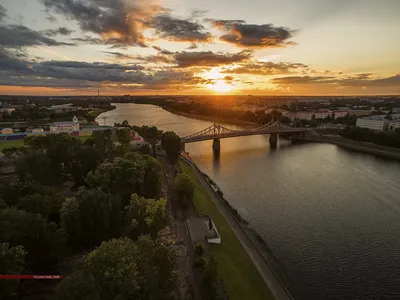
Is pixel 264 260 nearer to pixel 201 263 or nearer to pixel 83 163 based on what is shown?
pixel 201 263

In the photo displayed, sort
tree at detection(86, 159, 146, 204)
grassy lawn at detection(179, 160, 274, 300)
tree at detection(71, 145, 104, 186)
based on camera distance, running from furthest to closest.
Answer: tree at detection(71, 145, 104, 186), tree at detection(86, 159, 146, 204), grassy lawn at detection(179, 160, 274, 300)

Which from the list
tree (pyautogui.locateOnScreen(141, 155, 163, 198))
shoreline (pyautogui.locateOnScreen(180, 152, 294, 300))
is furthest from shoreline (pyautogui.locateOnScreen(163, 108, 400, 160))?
tree (pyautogui.locateOnScreen(141, 155, 163, 198))

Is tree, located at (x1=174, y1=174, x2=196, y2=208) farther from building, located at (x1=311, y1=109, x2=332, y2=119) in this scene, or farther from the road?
building, located at (x1=311, y1=109, x2=332, y2=119)

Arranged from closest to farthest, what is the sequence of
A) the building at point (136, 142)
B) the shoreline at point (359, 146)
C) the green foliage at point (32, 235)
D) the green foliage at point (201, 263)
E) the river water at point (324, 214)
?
the green foliage at point (32, 235)
the green foliage at point (201, 263)
the river water at point (324, 214)
the building at point (136, 142)
the shoreline at point (359, 146)

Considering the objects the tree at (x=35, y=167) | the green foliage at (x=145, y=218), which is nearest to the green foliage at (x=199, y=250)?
the green foliage at (x=145, y=218)

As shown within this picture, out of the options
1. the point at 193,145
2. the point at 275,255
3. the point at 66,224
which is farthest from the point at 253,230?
the point at 193,145

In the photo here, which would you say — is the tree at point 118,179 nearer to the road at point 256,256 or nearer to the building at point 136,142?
the road at point 256,256

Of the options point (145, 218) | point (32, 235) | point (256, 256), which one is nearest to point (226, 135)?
point (256, 256)

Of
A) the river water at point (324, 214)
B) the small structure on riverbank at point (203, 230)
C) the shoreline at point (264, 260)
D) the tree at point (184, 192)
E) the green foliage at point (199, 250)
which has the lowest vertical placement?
the river water at point (324, 214)
